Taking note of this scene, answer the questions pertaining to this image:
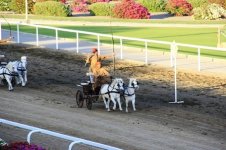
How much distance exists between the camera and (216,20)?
43.4 m

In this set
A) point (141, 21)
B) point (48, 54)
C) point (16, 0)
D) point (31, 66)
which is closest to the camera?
point (31, 66)

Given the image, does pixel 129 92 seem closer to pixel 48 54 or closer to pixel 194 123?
pixel 194 123

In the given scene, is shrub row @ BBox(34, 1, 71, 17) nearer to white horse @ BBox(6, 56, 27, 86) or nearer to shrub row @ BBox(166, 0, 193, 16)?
shrub row @ BBox(166, 0, 193, 16)

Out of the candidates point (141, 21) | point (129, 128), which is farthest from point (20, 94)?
point (141, 21)

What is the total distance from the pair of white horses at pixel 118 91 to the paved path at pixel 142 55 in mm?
6232

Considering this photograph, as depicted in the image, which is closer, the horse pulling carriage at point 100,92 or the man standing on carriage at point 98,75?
the horse pulling carriage at point 100,92

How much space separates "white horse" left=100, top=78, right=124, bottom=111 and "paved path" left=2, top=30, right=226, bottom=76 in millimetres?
6413

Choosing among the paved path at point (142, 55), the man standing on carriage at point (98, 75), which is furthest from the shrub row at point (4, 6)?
the man standing on carriage at point (98, 75)

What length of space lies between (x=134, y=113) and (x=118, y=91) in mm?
645

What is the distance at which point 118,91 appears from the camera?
15.5m

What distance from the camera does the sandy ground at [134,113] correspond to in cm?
1302

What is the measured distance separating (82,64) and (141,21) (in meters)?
19.1

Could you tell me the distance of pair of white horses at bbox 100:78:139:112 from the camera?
1549 cm

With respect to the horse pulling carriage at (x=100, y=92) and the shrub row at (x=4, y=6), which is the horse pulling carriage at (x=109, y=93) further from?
the shrub row at (x=4, y=6)
